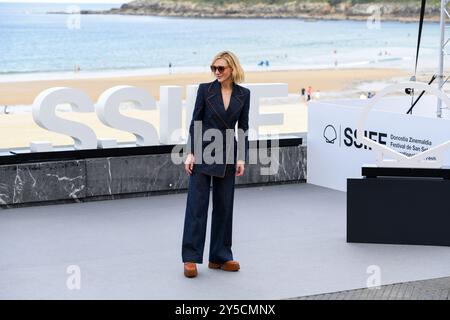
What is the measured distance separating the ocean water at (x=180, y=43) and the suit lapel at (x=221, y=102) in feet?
164

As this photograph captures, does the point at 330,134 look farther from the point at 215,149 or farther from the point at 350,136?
the point at 215,149

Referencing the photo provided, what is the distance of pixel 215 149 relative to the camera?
8.41 m

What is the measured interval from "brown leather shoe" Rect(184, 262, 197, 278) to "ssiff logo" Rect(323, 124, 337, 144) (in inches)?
187

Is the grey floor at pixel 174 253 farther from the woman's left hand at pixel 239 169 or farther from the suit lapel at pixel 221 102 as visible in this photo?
the suit lapel at pixel 221 102

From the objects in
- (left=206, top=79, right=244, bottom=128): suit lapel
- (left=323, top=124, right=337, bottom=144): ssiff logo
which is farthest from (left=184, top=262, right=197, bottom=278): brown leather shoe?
(left=323, top=124, right=337, bottom=144): ssiff logo

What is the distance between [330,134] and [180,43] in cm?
7056

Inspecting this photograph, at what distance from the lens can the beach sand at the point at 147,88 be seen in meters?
30.7

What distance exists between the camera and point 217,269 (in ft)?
28.6

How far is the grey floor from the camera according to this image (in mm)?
8109

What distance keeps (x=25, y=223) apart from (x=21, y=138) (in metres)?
18.9

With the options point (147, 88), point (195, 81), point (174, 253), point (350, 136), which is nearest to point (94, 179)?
point (174, 253)

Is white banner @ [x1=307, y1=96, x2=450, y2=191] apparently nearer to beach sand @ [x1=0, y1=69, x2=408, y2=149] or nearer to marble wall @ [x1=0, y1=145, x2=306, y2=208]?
marble wall @ [x1=0, y1=145, x2=306, y2=208]
